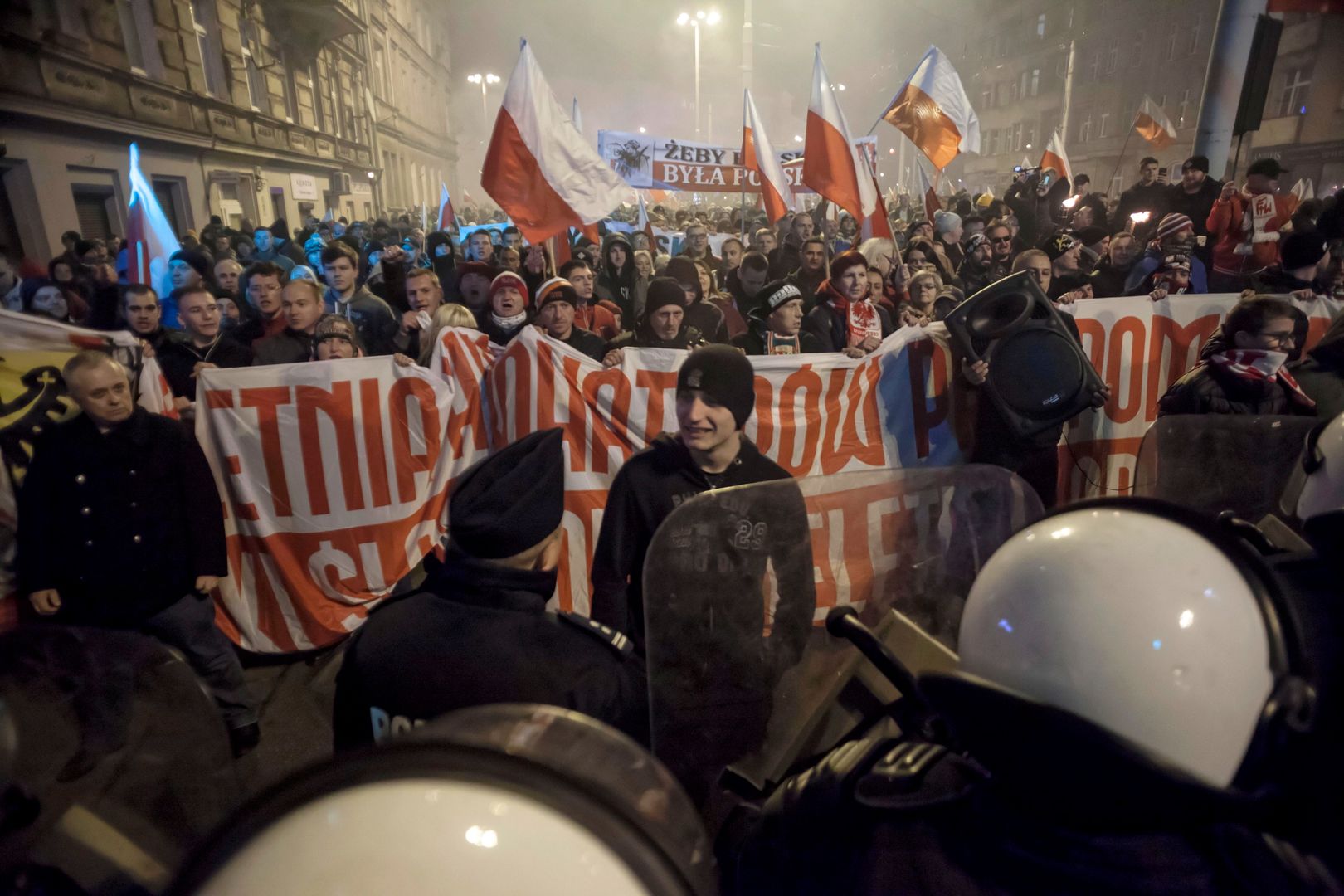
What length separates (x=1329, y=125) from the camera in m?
25.4

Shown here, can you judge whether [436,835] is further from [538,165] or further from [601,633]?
[538,165]

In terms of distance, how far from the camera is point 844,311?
4949 millimetres

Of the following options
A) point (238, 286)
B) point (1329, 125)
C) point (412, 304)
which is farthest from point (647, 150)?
point (1329, 125)

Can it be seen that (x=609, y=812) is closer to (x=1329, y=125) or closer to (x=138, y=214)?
(x=138, y=214)

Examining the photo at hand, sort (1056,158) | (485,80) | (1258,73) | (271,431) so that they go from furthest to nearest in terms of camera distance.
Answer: (485,80) < (1056,158) < (1258,73) < (271,431)

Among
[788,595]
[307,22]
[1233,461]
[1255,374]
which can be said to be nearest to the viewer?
[788,595]

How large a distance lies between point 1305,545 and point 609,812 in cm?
188

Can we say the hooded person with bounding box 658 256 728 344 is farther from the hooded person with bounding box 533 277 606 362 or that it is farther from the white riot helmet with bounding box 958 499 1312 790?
the white riot helmet with bounding box 958 499 1312 790

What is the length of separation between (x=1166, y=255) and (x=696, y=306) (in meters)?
3.89

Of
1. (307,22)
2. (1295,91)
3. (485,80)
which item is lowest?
(1295,91)

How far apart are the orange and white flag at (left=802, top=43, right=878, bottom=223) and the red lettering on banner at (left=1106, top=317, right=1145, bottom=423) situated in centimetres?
286

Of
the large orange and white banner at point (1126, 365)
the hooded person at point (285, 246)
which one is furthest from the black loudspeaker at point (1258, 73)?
the hooded person at point (285, 246)

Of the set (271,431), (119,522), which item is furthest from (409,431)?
(119,522)

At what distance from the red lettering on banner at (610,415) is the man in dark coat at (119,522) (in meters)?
1.82
